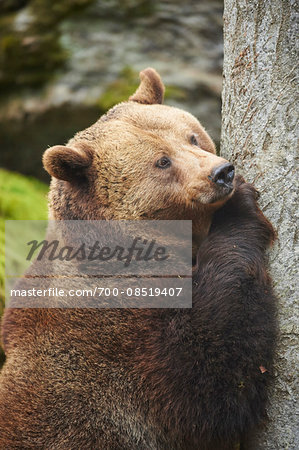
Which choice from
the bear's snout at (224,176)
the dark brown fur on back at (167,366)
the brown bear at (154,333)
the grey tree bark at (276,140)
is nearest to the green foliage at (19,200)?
the brown bear at (154,333)

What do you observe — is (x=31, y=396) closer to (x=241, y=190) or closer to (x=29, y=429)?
(x=29, y=429)

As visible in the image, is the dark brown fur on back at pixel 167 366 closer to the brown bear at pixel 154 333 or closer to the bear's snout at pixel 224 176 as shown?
the brown bear at pixel 154 333

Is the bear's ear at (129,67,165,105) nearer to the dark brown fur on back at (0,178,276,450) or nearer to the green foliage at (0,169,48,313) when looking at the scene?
the dark brown fur on back at (0,178,276,450)

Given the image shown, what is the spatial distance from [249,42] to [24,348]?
9.50 feet

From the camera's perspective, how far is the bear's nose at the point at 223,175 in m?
3.56

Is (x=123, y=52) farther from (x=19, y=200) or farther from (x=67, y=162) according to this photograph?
(x=67, y=162)

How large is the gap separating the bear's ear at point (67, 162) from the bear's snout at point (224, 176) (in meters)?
1.04

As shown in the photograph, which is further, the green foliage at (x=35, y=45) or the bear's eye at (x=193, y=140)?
the green foliage at (x=35, y=45)

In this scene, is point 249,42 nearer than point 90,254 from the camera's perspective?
Yes

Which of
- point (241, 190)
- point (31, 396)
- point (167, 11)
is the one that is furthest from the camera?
point (167, 11)

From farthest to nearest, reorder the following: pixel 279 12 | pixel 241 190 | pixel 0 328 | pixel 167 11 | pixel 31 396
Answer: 1. pixel 167 11
2. pixel 0 328
3. pixel 31 396
4. pixel 241 190
5. pixel 279 12

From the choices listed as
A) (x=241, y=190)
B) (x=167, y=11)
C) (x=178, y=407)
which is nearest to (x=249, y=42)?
(x=241, y=190)

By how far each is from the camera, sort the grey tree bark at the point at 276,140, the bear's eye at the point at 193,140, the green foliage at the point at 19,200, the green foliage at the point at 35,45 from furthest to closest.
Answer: the green foliage at the point at 35,45
the green foliage at the point at 19,200
the bear's eye at the point at 193,140
the grey tree bark at the point at 276,140

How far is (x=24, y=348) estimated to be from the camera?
13.6ft
